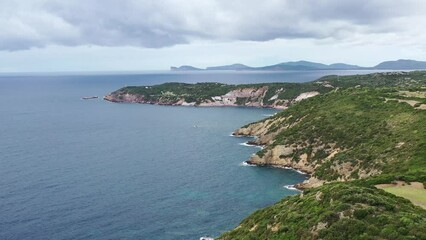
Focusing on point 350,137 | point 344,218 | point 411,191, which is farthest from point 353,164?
point 344,218

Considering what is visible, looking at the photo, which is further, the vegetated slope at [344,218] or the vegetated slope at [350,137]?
the vegetated slope at [350,137]

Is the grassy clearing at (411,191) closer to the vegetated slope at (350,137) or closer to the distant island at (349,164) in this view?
the distant island at (349,164)

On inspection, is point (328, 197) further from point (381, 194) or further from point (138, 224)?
point (138, 224)

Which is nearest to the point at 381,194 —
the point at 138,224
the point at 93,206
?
the point at 138,224

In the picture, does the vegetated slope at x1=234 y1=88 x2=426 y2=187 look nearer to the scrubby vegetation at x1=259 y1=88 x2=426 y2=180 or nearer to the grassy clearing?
the scrubby vegetation at x1=259 y1=88 x2=426 y2=180

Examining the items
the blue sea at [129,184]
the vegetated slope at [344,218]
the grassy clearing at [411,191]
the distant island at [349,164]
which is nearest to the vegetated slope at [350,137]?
the distant island at [349,164]

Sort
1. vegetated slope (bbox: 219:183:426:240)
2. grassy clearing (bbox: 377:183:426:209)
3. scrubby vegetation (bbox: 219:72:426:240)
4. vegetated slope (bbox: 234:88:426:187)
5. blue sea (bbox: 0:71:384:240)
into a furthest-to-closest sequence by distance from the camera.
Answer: vegetated slope (bbox: 234:88:426:187)
blue sea (bbox: 0:71:384:240)
grassy clearing (bbox: 377:183:426:209)
scrubby vegetation (bbox: 219:72:426:240)
vegetated slope (bbox: 219:183:426:240)

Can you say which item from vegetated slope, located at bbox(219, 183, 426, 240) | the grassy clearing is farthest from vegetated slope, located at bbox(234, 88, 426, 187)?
vegetated slope, located at bbox(219, 183, 426, 240)
